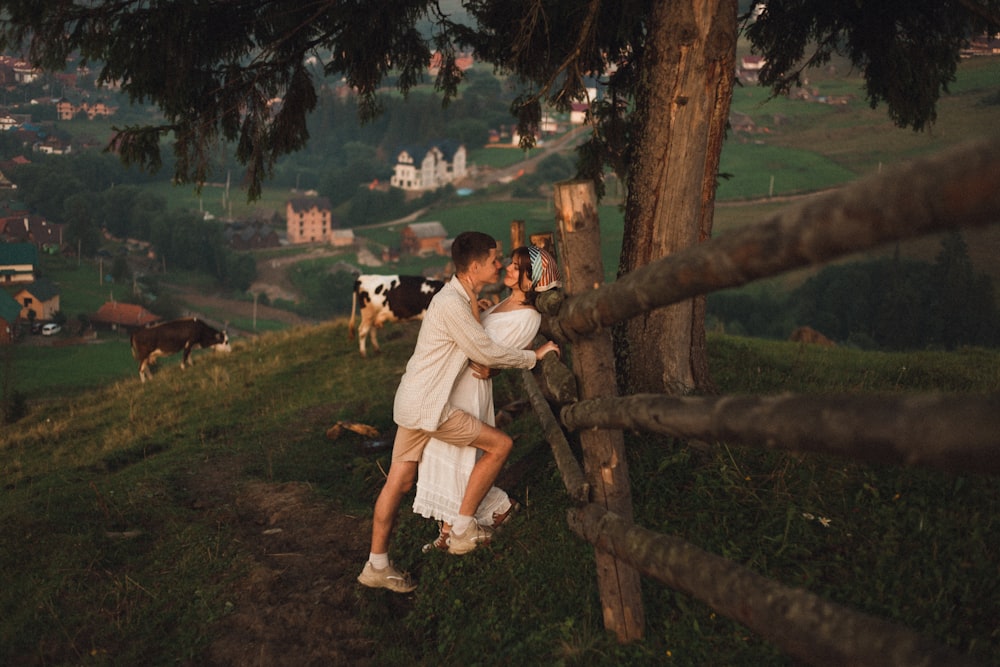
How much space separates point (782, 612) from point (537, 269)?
2528 millimetres

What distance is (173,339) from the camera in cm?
1845

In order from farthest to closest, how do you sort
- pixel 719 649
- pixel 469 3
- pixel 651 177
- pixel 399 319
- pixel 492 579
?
1. pixel 399 319
2. pixel 469 3
3. pixel 651 177
4. pixel 492 579
5. pixel 719 649

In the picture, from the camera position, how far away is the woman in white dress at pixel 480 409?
15.7ft

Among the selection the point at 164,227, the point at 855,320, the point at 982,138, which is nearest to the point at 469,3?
the point at 982,138

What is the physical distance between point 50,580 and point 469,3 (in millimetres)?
6528

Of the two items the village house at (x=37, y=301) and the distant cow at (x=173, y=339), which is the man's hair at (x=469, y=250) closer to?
the distant cow at (x=173, y=339)

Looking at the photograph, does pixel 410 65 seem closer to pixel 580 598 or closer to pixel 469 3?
pixel 469 3

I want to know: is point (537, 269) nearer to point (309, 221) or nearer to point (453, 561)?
point (453, 561)

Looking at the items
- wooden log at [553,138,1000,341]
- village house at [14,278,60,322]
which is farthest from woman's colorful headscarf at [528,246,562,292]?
village house at [14,278,60,322]

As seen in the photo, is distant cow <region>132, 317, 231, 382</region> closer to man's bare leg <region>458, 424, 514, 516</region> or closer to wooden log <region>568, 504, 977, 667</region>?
man's bare leg <region>458, 424, 514, 516</region>

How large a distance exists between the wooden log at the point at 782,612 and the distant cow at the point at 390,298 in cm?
1174

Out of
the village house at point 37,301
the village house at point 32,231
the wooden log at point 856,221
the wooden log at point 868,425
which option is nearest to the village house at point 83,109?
the village house at point 32,231

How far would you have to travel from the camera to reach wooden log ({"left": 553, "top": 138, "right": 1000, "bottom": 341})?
165cm

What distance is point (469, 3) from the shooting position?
830 centimetres
